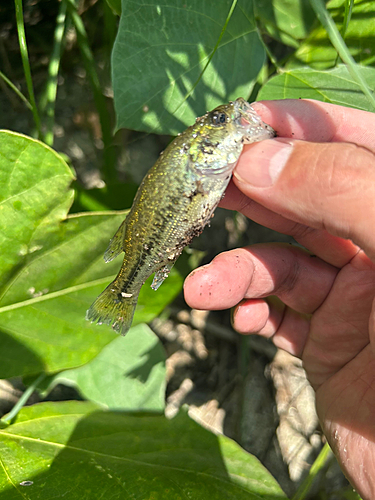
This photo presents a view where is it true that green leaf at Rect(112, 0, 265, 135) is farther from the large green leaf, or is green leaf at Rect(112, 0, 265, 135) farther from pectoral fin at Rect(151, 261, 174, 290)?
pectoral fin at Rect(151, 261, 174, 290)

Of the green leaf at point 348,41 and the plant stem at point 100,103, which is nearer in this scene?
the green leaf at point 348,41

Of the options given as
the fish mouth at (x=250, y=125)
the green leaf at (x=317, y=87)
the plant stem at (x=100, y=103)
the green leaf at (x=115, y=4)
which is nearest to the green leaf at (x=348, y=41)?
the green leaf at (x=317, y=87)

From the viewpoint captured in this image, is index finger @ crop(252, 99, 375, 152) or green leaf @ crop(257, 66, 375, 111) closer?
index finger @ crop(252, 99, 375, 152)

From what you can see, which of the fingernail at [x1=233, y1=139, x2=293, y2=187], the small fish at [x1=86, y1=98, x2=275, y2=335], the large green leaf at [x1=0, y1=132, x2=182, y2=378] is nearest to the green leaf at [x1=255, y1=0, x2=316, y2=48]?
the small fish at [x1=86, y1=98, x2=275, y2=335]

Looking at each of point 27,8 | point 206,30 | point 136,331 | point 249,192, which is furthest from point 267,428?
point 27,8

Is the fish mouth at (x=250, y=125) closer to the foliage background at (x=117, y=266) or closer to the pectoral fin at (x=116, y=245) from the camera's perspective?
the foliage background at (x=117, y=266)

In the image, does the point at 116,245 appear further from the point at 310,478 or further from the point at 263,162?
the point at 310,478
